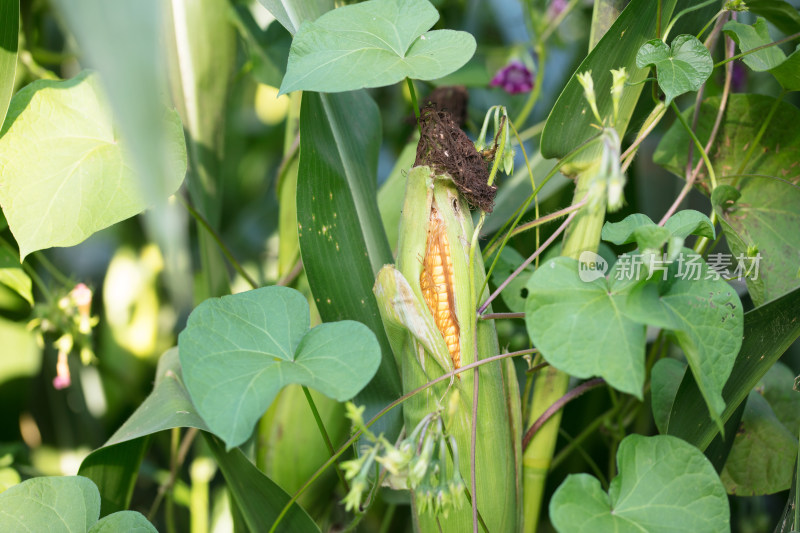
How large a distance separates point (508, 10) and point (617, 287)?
2.58ft

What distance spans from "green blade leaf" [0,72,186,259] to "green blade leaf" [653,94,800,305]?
412 mm

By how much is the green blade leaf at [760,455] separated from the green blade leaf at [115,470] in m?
0.47

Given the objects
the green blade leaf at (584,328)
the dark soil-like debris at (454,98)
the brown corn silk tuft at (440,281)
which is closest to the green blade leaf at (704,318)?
the green blade leaf at (584,328)

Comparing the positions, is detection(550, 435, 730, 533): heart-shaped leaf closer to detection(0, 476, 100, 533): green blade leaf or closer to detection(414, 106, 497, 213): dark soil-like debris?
detection(414, 106, 497, 213): dark soil-like debris

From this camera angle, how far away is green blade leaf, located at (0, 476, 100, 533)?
0.36m

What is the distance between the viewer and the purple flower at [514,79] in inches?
28.3

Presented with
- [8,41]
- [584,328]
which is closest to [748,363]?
[584,328]

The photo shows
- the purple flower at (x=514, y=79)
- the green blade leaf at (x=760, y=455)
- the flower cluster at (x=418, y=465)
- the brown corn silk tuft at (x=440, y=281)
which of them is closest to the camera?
the flower cluster at (x=418, y=465)

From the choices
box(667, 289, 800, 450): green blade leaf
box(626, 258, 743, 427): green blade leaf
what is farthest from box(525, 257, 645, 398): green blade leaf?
box(667, 289, 800, 450): green blade leaf

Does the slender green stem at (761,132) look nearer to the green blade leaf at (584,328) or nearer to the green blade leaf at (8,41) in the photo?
the green blade leaf at (584,328)

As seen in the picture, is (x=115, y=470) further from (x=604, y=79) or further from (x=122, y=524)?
(x=604, y=79)

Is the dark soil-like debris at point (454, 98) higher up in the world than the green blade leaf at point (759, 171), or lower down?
higher up

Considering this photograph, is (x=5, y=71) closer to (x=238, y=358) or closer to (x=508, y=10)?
(x=238, y=358)

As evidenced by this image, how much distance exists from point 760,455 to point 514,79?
0.47 meters
